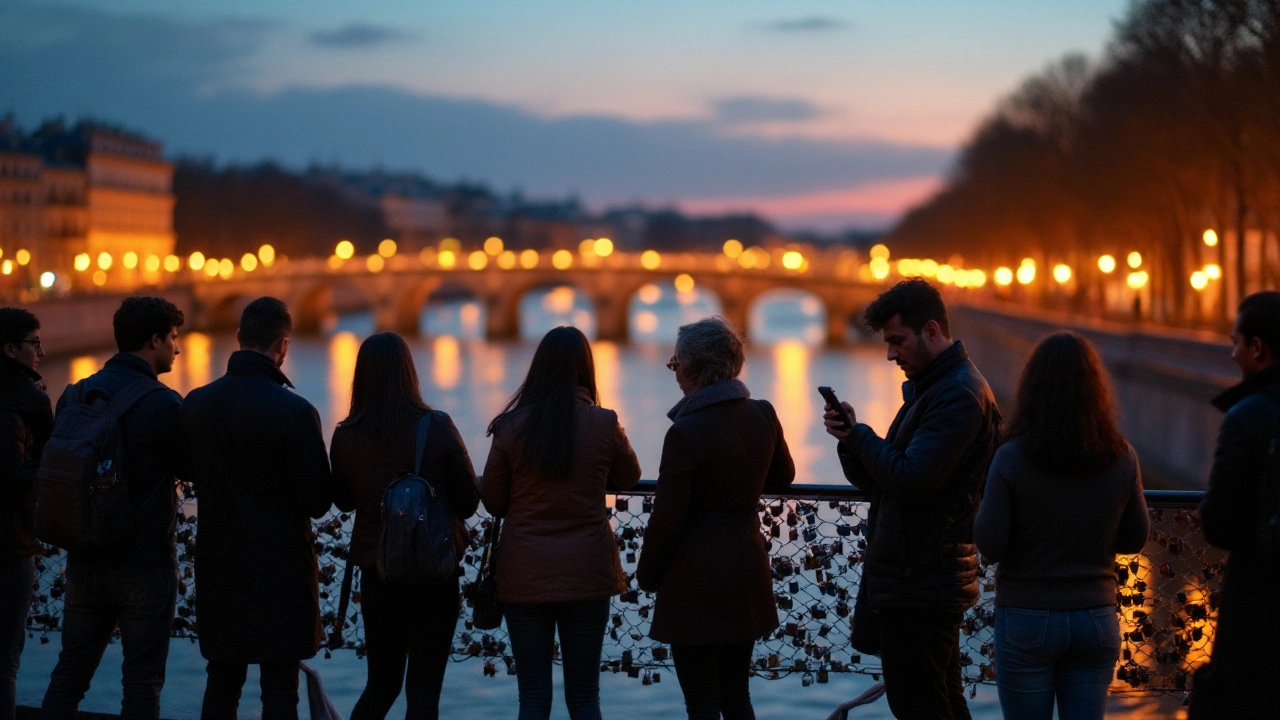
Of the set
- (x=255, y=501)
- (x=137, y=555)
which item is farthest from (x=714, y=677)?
(x=137, y=555)

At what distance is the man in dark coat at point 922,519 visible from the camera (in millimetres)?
4051

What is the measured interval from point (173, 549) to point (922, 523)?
201 centimetres

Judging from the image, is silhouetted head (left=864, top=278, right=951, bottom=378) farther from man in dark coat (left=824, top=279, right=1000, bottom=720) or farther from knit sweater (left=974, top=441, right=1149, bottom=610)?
knit sweater (left=974, top=441, right=1149, bottom=610)

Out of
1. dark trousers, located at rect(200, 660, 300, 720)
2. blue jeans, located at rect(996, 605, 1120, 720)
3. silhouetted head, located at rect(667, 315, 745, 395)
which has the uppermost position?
silhouetted head, located at rect(667, 315, 745, 395)

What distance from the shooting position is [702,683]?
14.3 ft

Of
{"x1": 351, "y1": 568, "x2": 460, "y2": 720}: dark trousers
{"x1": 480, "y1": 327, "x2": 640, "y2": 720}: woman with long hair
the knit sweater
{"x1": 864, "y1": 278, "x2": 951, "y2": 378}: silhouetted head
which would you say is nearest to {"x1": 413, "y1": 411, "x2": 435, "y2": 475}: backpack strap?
{"x1": 480, "y1": 327, "x2": 640, "y2": 720}: woman with long hair

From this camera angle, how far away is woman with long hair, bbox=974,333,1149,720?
3.78m

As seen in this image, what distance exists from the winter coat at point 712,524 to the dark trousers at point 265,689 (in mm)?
1017

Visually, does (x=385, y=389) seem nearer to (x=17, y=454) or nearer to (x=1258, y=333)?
(x=17, y=454)

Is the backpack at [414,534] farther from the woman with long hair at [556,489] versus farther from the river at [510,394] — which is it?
the river at [510,394]

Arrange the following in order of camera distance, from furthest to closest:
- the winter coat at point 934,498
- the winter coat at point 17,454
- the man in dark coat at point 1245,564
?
the winter coat at point 17,454, the winter coat at point 934,498, the man in dark coat at point 1245,564

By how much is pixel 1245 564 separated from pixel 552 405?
1.73m

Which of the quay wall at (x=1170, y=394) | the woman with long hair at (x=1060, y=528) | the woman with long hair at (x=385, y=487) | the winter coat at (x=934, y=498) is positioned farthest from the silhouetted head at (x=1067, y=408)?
the quay wall at (x=1170, y=394)

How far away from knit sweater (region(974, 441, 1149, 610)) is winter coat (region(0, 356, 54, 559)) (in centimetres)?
260
